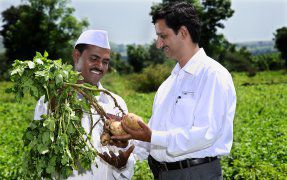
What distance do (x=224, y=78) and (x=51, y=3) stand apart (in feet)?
169

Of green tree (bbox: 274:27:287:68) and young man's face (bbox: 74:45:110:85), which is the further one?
green tree (bbox: 274:27:287:68)

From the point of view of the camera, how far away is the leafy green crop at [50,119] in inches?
128

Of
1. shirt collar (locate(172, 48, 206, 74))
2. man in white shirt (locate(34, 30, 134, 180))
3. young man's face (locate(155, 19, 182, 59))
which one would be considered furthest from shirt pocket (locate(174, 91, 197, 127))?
man in white shirt (locate(34, 30, 134, 180))

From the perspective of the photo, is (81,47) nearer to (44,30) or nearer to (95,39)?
(95,39)

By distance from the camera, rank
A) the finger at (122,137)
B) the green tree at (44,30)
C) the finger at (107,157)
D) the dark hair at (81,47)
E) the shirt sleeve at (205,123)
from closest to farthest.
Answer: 1. the shirt sleeve at (205,123)
2. the finger at (122,137)
3. the finger at (107,157)
4. the dark hair at (81,47)
5. the green tree at (44,30)

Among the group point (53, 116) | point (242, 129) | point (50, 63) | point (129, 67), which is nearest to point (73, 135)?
point (53, 116)

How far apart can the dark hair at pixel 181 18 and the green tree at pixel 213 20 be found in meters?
50.7

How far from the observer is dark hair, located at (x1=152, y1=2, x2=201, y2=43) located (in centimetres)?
379

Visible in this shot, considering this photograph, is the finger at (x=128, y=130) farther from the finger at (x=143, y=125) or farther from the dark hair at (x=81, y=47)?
the dark hair at (x=81, y=47)

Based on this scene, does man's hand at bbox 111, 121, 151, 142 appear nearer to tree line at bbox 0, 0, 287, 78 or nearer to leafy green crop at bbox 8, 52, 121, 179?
leafy green crop at bbox 8, 52, 121, 179

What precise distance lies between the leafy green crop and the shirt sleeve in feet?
2.08

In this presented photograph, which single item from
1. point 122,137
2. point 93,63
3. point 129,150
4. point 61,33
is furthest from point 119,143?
point 61,33

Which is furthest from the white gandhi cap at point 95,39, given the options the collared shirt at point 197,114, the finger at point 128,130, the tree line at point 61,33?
the tree line at point 61,33

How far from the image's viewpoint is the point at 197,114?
3539 mm
